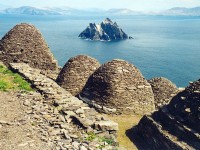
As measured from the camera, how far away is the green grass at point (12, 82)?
1642cm

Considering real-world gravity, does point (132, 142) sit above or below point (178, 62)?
above

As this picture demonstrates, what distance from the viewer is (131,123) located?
20.7 meters

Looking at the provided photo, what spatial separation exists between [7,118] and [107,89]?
33.0 ft

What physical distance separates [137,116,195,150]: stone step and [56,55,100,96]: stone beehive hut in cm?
608

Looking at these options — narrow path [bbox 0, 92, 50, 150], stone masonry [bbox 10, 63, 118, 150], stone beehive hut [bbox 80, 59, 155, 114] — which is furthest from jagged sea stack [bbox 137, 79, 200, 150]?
narrow path [bbox 0, 92, 50, 150]

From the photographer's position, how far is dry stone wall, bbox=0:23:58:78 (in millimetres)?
27250

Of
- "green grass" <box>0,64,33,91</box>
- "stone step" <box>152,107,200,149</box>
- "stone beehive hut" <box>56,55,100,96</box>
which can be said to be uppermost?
"green grass" <box>0,64,33,91</box>

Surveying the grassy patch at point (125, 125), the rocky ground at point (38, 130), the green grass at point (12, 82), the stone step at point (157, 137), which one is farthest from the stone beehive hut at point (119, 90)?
the rocky ground at point (38, 130)

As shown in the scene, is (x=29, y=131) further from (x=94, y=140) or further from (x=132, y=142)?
(x=132, y=142)

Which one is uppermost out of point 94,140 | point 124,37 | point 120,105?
point 94,140

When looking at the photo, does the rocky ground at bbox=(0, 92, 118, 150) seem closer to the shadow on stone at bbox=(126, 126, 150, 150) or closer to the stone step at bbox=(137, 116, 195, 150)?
the stone step at bbox=(137, 116, 195, 150)

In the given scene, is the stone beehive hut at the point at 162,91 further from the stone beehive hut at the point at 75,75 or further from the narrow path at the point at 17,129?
the narrow path at the point at 17,129

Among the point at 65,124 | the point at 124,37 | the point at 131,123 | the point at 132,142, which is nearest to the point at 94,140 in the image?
the point at 65,124

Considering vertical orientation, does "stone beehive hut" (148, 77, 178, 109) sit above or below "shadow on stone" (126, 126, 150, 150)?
above
